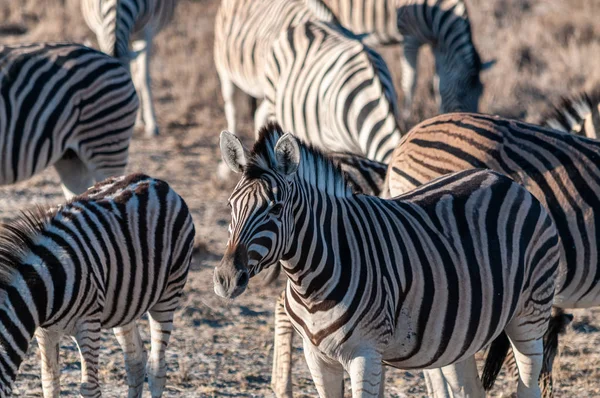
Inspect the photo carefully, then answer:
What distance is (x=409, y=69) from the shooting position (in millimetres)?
13070

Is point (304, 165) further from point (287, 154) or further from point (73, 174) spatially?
point (73, 174)

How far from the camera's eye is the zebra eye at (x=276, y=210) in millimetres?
4020

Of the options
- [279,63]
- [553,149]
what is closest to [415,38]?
[279,63]

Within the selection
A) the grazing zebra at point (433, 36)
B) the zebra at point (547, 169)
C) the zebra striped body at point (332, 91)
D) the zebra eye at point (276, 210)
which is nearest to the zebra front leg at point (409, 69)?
the grazing zebra at point (433, 36)

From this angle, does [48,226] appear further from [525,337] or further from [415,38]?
[415,38]

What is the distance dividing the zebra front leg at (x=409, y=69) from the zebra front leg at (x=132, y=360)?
7.91m

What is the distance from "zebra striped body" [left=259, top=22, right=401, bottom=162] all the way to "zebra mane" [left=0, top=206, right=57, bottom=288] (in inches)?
141

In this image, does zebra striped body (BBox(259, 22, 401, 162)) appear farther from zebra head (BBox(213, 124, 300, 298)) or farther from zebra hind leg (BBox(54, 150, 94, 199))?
zebra head (BBox(213, 124, 300, 298))

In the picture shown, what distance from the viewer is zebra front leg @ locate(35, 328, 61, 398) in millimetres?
5117

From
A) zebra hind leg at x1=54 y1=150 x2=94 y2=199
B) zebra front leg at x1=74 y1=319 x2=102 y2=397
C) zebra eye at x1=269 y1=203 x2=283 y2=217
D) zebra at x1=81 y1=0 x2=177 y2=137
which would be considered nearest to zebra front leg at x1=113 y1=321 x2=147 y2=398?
zebra front leg at x1=74 y1=319 x2=102 y2=397

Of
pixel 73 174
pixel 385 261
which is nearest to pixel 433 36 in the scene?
pixel 73 174

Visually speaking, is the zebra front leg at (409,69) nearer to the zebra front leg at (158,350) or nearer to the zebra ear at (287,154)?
the zebra front leg at (158,350)

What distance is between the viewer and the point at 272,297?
8234 mm

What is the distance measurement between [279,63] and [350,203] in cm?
542
